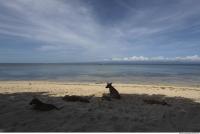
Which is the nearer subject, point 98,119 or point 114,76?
point 98,119

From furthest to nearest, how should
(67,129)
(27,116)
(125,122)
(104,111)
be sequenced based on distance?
(104,111) → (27,116) → (125,122) → (67,129)

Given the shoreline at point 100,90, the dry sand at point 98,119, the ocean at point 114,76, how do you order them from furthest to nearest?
1. the ocean at point 114,76
2. the shoreline at point 100,90
3. the dry sand at point 98,119

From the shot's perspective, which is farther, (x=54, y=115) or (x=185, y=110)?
(x=185, y=110)

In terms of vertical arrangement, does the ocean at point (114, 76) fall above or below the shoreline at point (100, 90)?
below

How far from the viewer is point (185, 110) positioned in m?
7.78

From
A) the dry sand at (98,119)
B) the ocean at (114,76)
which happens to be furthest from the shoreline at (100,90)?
the ocean at (114,76)

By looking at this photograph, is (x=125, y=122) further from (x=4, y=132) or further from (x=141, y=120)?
(x=4, y=132)

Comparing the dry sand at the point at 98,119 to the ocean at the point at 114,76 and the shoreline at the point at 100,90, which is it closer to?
the shoreline at the point at 100,90

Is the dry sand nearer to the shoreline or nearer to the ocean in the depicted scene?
the shoreline

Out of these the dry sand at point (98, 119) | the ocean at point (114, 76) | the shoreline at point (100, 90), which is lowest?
the ocean at point (114, 76)

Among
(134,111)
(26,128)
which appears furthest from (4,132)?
(134,111)

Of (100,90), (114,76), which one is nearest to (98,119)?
(100,90)

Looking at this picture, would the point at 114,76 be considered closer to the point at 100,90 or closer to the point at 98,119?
the point at 100,90

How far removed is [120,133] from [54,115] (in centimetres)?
257
